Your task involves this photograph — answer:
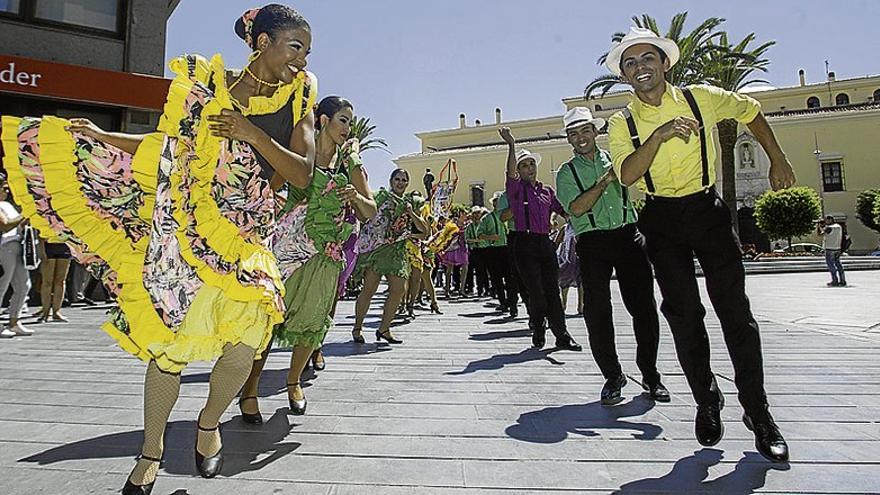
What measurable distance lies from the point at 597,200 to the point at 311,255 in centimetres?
181

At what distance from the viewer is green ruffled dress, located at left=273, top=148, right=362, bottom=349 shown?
10.7ft

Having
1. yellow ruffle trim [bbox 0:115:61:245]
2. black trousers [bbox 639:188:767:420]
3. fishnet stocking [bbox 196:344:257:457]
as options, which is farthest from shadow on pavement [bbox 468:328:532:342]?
yellow ruffle trim [bbox 0:115:61:245]

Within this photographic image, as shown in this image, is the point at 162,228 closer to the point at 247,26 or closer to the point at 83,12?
the point at 247,26

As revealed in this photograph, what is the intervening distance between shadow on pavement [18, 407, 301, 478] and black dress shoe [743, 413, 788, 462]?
6.72 feet

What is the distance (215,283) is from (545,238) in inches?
151

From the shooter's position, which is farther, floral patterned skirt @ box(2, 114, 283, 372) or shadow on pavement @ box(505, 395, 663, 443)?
shadow on pavement @ box(505, 395, 663, 443)

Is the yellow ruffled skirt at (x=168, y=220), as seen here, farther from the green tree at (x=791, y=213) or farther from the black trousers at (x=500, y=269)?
the green tree at (x=791, y=213)

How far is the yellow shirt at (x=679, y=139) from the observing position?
105 inches

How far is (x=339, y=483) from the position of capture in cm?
212

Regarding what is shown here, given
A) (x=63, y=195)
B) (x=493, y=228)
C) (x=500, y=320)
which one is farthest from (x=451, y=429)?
(x=493, y=228)

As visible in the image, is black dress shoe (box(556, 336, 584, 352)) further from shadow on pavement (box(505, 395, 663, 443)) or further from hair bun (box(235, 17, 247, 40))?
hair bun (box(235, 17, 247, 40))

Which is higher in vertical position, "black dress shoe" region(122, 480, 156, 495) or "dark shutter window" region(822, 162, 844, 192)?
"dark shutter window" region(822, 162, 844, 192)

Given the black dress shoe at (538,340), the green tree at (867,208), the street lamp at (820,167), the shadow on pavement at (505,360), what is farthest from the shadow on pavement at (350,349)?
the street lamp at (820,167)

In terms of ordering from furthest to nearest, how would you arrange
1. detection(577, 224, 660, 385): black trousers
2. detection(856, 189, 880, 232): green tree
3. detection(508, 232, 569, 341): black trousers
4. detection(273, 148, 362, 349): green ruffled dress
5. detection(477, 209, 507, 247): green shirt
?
detection(856, 189, 880, 232): green tree < detection(477, 209, 507, 247): green shirt < detection(508, 232, 569, 341): black trousers < detection(577, 224, 660, 385): black trousers < detection(273, 148, 362, 349): green ruffled dress
